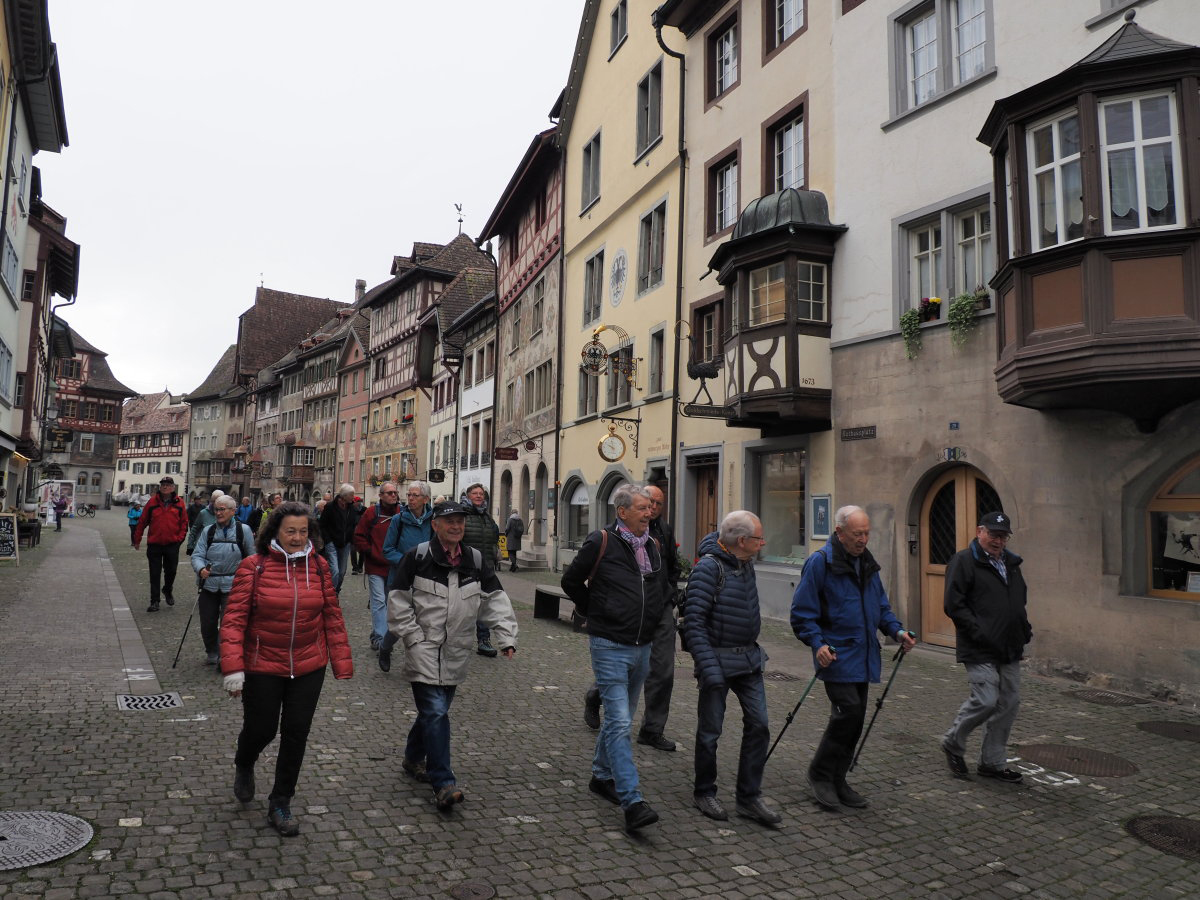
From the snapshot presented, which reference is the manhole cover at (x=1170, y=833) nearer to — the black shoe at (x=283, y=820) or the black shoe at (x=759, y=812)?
the black shoe at (x=759, y=812)

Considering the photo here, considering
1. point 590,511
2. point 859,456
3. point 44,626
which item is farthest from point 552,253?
point 44,626

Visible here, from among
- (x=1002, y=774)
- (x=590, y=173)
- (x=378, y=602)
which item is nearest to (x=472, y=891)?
(x=1002, y=774)

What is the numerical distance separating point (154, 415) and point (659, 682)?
111 metres

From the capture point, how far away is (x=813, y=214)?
46.5 ft

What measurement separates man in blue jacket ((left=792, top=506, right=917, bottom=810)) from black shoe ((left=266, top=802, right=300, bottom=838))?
2829mm

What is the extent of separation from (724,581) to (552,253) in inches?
928

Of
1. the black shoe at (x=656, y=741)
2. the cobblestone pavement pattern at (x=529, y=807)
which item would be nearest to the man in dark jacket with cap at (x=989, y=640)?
the cobblestone pavement pattern at (x=529, y=807)

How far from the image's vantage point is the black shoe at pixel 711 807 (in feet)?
16.6

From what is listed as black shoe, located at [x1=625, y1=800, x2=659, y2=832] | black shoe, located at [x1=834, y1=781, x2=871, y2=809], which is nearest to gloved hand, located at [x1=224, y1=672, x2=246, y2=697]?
black shoe, located at [x1=625, y1=800, x2=659, y2=832]

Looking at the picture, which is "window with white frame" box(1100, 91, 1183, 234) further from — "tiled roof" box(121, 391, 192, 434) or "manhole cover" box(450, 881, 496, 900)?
"tiled roof" box(121, 391, 192, 434)

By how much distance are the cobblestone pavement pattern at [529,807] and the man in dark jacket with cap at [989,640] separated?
276mm

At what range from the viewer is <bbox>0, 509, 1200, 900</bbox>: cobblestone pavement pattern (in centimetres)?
419

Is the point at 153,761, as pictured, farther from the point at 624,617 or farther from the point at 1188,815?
the point at 1188,815

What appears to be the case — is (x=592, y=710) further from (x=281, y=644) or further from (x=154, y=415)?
(x=154, y=415)
